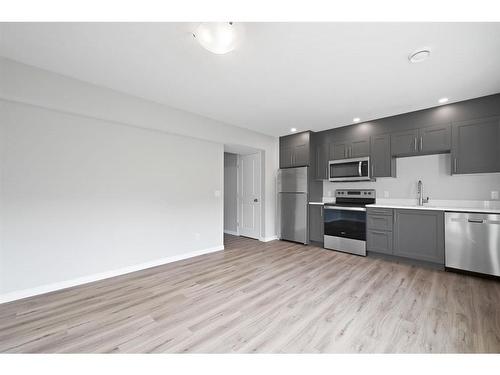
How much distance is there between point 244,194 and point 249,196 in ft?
0.62

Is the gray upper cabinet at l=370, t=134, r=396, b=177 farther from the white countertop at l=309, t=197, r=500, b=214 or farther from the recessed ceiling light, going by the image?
the recessed ceiling light

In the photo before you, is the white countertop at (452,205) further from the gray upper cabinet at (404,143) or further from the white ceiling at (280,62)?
the white ceiling at (280,62)

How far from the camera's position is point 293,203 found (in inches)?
186

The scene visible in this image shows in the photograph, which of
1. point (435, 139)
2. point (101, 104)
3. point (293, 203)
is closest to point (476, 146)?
point (435, 139)

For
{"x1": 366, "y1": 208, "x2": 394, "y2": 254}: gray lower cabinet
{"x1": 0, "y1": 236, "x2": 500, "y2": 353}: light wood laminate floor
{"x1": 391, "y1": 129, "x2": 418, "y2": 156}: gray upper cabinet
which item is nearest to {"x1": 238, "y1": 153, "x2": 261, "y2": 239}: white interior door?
{"x1": 0, "y1": 236, "x2": 500, "y2": 353}: light wood laminate floor

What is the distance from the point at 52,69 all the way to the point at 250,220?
13.9 ft

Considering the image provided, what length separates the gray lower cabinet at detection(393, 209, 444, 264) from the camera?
9.95 ft

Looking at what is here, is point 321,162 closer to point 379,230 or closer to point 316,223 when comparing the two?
point 316,223

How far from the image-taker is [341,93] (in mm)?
2811
